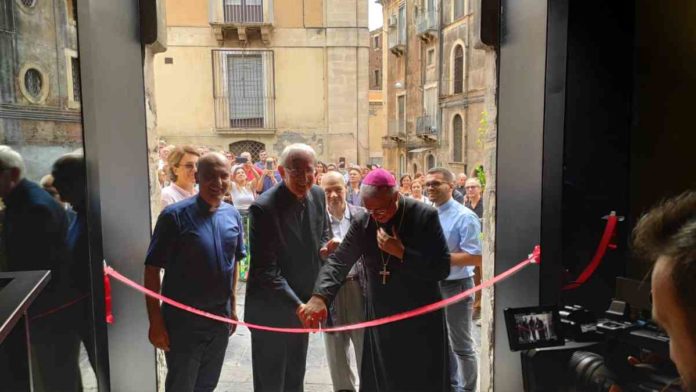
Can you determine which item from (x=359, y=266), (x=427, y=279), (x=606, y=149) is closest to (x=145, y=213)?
(x=359, y=266)

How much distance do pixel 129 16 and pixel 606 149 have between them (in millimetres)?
2968

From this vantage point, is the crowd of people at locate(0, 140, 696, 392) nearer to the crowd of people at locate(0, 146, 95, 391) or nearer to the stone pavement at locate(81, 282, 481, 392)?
the crowd of people at locate(0, 146, 95, 391)

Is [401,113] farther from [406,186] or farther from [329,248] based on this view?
[329,248]

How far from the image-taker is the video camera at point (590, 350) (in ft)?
4.93

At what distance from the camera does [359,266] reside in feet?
10.7

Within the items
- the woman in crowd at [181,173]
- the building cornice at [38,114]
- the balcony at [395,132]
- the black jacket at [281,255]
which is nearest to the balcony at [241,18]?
the woman in crowd at [181,173]

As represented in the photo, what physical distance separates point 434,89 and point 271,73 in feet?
31.5

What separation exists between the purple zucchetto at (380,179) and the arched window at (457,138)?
12.8 meters

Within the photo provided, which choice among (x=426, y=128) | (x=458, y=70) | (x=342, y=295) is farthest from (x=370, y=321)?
(x=458, y=70)

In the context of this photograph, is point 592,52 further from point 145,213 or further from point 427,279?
point 145,213

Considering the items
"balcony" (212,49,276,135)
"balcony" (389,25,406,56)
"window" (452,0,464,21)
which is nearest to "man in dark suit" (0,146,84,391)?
"balcony" (212,49,276,135)

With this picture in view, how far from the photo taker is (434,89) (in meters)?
16.8

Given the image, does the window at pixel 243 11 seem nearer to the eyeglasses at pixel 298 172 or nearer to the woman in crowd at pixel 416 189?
Result: the woman in crowd at pixel 416 189

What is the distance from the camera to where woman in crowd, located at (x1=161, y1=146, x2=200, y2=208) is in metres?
3.42
